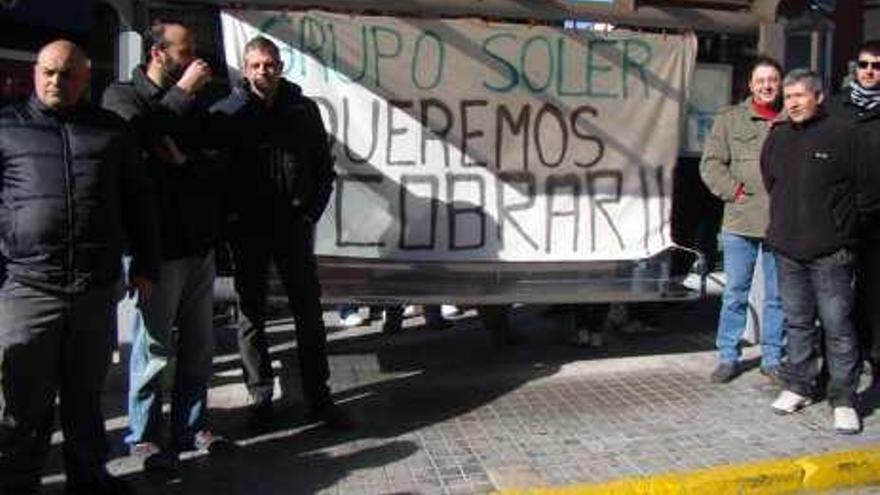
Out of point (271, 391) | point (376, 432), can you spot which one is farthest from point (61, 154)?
point (376, 432)

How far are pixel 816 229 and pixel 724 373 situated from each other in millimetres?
1324

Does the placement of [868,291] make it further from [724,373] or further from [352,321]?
[352,321]

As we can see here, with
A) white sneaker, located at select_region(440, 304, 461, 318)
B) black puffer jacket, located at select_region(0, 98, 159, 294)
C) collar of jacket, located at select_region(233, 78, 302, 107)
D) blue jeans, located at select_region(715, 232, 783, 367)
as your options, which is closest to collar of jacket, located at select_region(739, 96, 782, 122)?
blue jeans, located at select_region(715, 232, 783, 367)

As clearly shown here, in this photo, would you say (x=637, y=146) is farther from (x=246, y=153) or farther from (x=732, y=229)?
(x=246, y=153)

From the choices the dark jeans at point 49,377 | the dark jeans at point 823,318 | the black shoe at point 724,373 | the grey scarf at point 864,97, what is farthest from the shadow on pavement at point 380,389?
the grey scarf at point 864,97

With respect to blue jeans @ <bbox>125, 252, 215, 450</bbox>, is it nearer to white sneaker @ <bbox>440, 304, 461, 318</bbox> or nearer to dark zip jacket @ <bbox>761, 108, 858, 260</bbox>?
dark zip jacket @ <bbox>761, 108, 858, 260</bbox>

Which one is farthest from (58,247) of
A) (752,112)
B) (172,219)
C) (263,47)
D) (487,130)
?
(752,112)

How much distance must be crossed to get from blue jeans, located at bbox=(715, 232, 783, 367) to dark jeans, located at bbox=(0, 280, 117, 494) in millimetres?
3581

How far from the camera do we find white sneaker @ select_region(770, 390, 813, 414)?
19.0 ft

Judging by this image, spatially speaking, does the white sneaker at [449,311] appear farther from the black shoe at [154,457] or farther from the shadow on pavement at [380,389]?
the black shoe at [154,457]

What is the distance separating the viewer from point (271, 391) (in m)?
5.45

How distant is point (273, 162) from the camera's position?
17.1 feet

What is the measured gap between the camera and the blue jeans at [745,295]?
625 centimetres

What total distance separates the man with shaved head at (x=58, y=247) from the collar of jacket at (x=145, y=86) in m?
0.42
